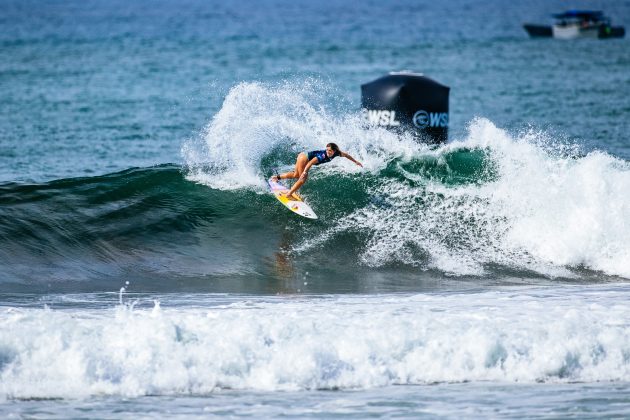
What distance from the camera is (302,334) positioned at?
10.7 meters

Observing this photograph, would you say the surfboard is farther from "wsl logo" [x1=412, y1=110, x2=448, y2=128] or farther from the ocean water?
"wsl logo" [x1=412, y1=110, x2=448, y2=128]

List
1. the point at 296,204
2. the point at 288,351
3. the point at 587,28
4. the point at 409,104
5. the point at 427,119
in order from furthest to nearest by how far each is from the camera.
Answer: the point at 587,28, the point at 427,119, the point at 409,104, the point at 296,204, the point at 288,351

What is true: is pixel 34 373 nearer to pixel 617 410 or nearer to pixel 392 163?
pixel 617 410

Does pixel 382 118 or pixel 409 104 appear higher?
pixel 409 104

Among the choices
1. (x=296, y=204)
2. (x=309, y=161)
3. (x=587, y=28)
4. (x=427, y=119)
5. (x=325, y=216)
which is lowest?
(x=325, y=216)

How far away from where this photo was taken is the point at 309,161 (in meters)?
16.1

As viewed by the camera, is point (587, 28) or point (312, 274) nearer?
point (312, 274)

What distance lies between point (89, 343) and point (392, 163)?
26.8ft

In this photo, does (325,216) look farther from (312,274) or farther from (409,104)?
(409,104)

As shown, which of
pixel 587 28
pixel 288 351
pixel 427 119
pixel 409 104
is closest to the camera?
pixel 288 351

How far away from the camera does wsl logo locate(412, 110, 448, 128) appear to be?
57.6 feet

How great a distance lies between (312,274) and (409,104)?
4.50 meters

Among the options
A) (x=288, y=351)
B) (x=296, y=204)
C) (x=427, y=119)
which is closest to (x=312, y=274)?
(x=296, y=204)

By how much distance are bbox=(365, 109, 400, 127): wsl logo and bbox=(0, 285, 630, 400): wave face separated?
6.58 meters
